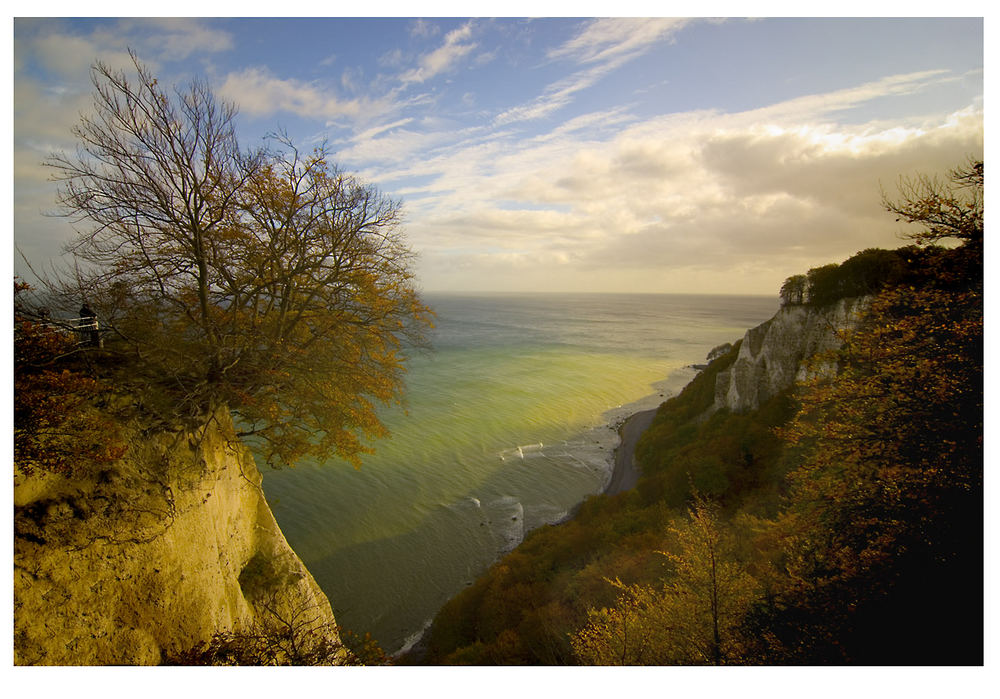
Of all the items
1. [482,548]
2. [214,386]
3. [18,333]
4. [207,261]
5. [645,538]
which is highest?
[207,261]

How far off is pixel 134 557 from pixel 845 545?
1423cm

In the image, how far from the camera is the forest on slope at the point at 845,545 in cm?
700

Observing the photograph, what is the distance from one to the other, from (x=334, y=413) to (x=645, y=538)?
11023 mm

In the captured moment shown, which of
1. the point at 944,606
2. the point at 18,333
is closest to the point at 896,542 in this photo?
the point at 944,606

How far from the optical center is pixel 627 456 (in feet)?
80.3

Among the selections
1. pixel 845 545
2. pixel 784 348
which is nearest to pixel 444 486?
pixel 845 545

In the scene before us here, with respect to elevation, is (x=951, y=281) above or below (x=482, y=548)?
above

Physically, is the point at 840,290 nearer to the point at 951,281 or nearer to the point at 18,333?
the point at 951,281

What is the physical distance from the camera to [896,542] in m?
7.57

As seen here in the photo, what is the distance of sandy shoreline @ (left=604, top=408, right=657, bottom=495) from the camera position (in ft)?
67.9

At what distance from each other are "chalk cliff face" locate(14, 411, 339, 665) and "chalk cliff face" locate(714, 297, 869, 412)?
701 inches

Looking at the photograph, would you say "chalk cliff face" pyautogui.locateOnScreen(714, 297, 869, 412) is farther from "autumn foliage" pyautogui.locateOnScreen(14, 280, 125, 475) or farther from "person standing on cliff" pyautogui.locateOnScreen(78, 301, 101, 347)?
"person standing on cliff" pyautogui.locateOnScreen(78, 301, 101, 347)

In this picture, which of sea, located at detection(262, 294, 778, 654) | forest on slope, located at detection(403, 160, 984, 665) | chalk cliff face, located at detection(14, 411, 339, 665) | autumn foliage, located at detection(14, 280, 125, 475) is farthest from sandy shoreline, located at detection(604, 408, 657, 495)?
autumn foliage, located at detection(14, 280, 125, 475)

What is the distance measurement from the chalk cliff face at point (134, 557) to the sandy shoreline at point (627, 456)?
56.1 feet
